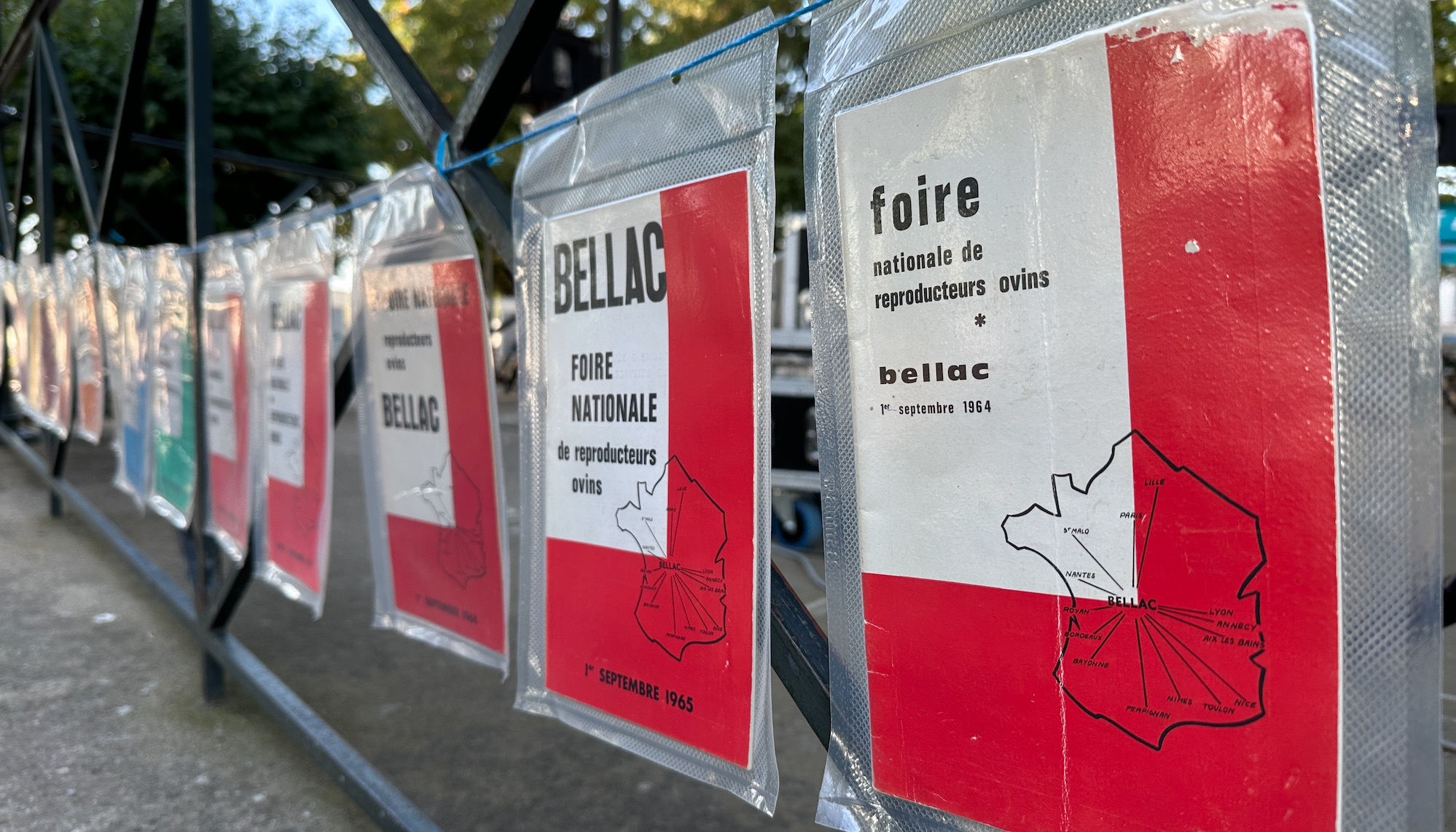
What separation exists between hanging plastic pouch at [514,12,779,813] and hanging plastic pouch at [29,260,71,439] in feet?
14.5

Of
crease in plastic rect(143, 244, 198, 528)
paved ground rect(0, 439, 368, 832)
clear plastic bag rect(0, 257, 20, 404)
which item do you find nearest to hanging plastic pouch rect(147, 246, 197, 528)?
crease in plastic rect(143, 244, 198, 528)

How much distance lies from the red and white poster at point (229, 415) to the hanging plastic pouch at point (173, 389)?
158 millimetres

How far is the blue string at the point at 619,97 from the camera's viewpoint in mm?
1144

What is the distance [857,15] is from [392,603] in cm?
164

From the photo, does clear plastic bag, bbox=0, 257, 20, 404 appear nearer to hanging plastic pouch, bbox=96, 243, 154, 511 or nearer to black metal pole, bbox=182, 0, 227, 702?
hanging plastic pouch, bbox=96, 243, 154, 511

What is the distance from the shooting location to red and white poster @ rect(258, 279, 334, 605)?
2.32 m

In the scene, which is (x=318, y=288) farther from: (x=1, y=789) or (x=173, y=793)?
(x=1, y=789)

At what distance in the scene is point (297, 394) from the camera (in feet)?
7.92

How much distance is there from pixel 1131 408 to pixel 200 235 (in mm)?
3116

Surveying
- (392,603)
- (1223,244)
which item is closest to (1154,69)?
(1223,244)

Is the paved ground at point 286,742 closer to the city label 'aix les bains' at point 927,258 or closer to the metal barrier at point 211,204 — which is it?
the metal barrier at point 211,204

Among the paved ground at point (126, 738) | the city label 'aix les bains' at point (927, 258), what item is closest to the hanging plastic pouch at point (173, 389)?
the paved ground at point (126, 738)

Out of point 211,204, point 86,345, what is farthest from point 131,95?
point 86,345

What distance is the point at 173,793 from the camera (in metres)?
2.64
